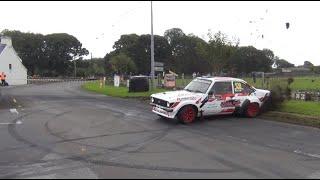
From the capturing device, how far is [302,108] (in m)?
21.8

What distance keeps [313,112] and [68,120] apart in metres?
9.37

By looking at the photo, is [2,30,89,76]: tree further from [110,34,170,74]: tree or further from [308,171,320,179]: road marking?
[308,171,320,179]: road marking

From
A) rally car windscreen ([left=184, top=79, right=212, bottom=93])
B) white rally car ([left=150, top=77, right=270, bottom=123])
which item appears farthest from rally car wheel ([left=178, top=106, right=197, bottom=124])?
rally car windscreen ([left=184, top=79, right=212, bottom=93])

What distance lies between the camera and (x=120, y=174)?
10.2 meters

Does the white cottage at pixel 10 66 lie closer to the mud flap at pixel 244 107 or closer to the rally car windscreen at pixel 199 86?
the rally car windscreen at pixel 199 86

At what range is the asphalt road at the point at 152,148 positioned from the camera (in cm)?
1066

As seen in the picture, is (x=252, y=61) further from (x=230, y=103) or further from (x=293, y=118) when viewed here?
(x=293, y=118)

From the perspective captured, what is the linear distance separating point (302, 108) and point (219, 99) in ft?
12.7

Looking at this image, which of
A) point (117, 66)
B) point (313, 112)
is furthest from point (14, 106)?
point (117, 66)

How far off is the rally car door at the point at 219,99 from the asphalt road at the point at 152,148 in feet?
1.26

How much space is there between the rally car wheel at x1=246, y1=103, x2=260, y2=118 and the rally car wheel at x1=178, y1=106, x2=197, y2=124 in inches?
104

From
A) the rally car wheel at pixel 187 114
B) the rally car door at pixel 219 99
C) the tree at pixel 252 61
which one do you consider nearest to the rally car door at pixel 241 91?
the rally car door at pixel 219 99

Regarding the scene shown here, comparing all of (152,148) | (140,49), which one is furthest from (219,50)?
(140,49)

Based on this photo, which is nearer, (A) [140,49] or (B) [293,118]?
(B) [293,118]
